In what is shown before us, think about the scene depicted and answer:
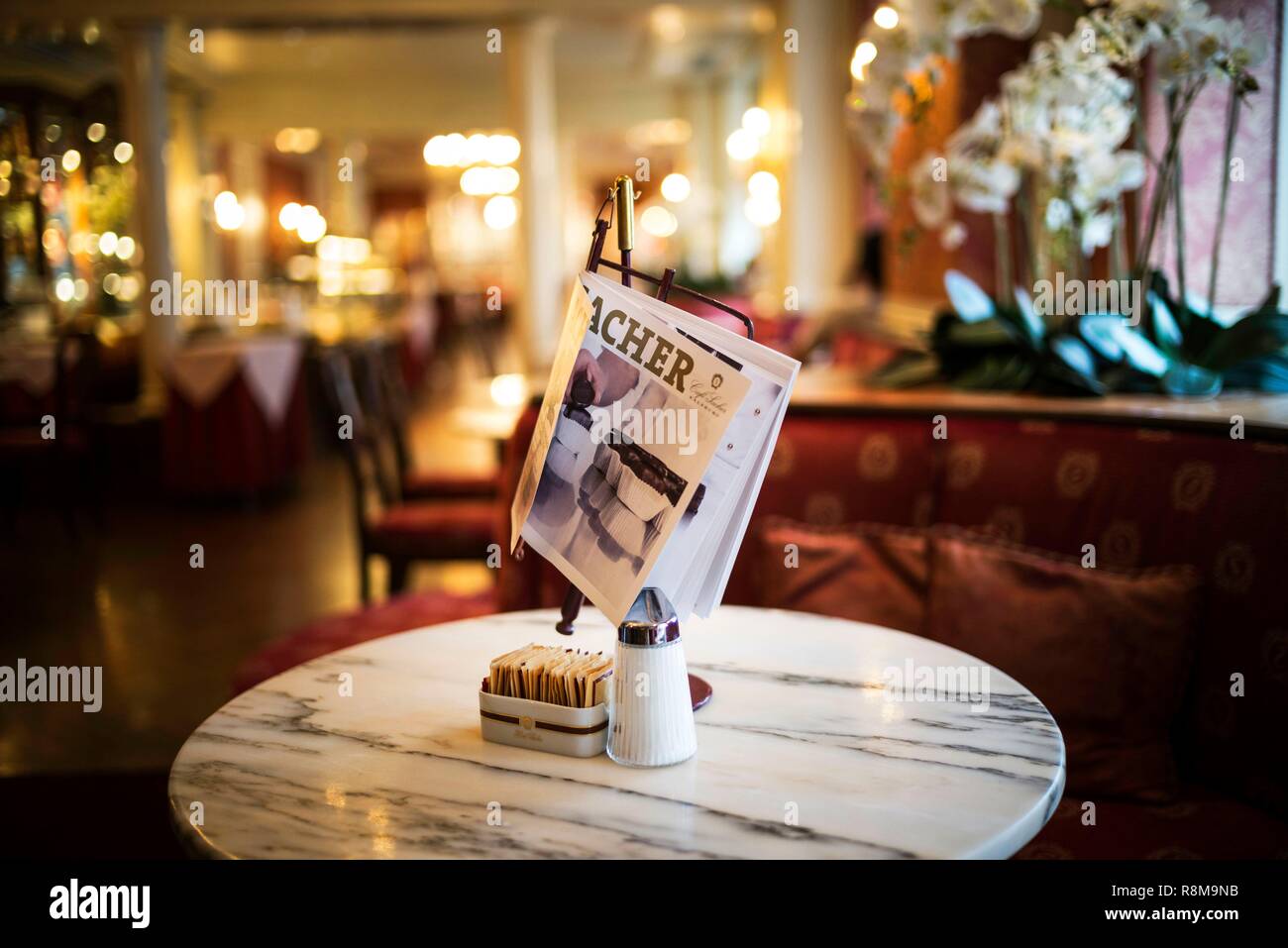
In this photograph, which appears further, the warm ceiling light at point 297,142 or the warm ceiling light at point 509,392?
the warm ceiling light at point 297,142

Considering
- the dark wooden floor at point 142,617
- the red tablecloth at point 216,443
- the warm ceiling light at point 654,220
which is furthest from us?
the warm ceiling light at point 654,220

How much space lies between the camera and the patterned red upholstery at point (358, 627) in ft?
8.01

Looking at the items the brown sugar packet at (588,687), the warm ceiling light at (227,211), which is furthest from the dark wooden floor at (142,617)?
the warm ceiling light at (227,211)

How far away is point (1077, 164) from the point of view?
2.31 m

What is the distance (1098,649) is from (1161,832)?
301mm

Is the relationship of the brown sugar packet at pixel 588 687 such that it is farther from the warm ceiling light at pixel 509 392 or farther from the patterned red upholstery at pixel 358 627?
the warm ceiling light at pixel 509 392

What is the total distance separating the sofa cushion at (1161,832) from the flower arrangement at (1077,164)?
85 cm

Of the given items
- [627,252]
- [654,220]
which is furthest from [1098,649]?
[654,220]

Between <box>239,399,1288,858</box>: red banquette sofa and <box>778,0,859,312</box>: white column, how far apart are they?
536 cm

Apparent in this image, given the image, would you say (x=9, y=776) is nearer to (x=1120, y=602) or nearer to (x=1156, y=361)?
(x=1120, y=602)

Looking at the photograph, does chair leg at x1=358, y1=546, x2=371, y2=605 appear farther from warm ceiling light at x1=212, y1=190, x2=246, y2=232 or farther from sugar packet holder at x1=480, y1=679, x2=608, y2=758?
warm ceiling light at x1=212, y1=190, x2=246, y2=232

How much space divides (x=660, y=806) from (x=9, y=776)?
2.46m

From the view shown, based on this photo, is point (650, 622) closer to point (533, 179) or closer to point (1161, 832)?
point (1161, 832)

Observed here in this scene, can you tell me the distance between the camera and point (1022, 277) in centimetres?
380
